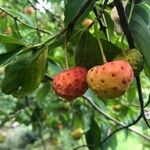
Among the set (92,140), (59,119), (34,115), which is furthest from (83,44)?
(59,119)

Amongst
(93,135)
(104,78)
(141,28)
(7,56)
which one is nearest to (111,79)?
(104,78)

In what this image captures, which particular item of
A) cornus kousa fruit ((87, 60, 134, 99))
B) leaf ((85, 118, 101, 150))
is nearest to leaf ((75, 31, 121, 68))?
cornus kousa fruit ((87, 60, 134, 99))

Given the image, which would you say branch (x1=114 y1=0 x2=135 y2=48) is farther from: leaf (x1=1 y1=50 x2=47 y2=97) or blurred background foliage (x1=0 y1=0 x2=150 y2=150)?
leaf (x1=1 y1=50 x2=47 y2=97)

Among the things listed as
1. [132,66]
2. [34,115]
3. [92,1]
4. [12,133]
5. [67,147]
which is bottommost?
[67,147]

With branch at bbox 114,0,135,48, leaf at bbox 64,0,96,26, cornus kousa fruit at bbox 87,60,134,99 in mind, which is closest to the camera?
cornus kousa fruit at bbox 87,60,134,99

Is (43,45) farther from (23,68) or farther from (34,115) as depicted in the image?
(34,115)

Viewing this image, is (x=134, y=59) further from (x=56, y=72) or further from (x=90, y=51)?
(x=56, y=72)

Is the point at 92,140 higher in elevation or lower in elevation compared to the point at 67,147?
higher
